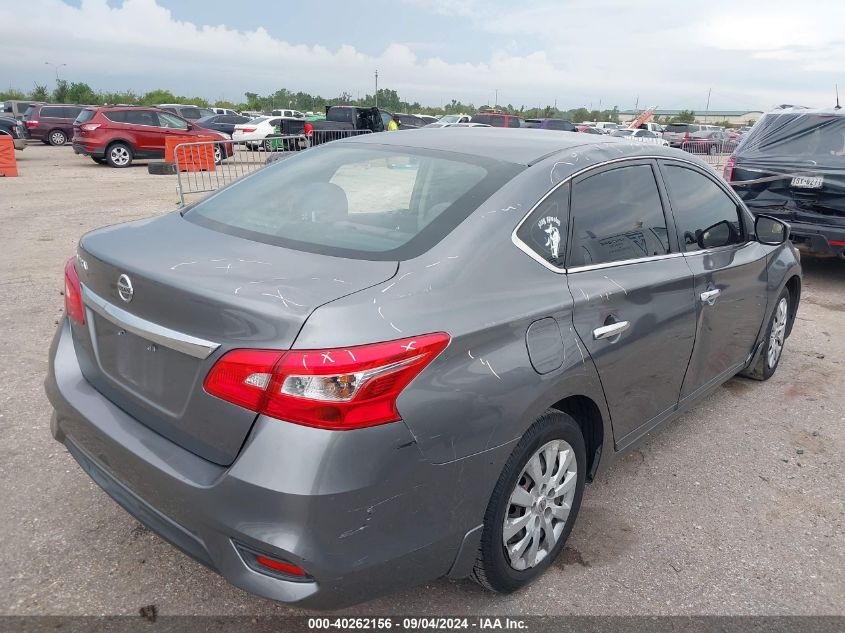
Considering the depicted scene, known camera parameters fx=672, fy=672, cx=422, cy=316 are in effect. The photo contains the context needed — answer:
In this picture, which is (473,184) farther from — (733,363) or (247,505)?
(733,363)

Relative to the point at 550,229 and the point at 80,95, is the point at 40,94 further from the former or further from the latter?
the point at 550,229

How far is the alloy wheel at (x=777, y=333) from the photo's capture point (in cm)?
459

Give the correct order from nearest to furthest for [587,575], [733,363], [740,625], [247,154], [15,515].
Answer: [740,625] → [587,575] → [15,515] → [733,363] → [247,154]

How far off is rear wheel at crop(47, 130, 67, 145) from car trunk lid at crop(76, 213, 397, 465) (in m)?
29.0

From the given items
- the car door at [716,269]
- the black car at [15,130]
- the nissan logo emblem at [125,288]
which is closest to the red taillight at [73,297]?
the nissan logo emblem at [125,288]

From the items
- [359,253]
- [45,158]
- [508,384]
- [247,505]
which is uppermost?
[359,253]

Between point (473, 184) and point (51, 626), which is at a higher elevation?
point (473, 184)

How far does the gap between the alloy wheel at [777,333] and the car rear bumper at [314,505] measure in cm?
323

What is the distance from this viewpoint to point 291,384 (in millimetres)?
1831

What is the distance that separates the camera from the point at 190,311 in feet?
6.54

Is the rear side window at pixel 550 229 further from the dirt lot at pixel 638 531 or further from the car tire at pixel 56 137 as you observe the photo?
the car tire at pixel 56 137

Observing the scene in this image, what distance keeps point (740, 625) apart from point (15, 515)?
295 cm

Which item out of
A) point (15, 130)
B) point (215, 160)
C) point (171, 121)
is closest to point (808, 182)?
point (215, 160)

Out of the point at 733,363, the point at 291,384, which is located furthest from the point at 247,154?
the point at 291,384
